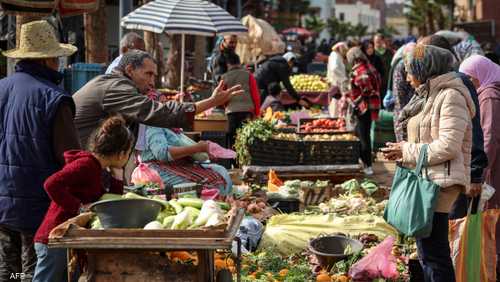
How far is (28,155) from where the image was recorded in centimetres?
456

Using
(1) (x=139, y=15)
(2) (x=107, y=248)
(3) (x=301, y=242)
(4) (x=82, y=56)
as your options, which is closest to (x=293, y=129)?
(1) (x=139, y=15)

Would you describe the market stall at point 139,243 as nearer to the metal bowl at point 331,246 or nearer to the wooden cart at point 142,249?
the wooden cart at point 142,249

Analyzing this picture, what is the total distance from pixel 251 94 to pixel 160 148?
427 cm

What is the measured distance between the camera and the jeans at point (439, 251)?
487 centimetres

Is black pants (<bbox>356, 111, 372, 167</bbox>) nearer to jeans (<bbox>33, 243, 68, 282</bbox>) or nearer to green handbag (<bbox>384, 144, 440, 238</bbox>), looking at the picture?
green handbag (<bbox>384, 144, 440, 238</bbox>)

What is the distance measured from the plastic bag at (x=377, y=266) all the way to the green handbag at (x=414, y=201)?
71 cm

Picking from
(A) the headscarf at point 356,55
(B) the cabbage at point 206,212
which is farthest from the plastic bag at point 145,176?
(A) the headscarf at point 356,55

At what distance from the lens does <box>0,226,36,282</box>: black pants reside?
4.66 meters

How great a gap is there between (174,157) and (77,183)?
2.39 meters

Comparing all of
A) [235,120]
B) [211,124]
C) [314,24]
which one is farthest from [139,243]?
[314,24]

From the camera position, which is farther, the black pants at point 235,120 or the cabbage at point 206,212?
the black pants at point 235,120

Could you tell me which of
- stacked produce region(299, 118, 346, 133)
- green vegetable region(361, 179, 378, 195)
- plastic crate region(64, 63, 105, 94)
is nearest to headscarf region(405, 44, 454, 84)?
green vegetable region(361, 179, 378, 195)

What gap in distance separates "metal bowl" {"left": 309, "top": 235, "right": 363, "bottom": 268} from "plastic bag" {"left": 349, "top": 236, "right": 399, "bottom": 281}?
1.11ft

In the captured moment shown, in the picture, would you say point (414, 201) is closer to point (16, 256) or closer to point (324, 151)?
point (16, 256)
